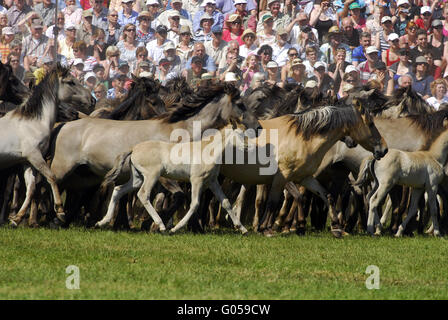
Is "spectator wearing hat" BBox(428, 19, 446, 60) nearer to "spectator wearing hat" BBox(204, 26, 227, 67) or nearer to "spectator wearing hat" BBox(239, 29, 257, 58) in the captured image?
"spectator wearing hat" BBox(239, 29, 257, 58)

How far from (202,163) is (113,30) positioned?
8.89m

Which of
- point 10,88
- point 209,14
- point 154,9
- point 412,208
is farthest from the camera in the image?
point 154,9

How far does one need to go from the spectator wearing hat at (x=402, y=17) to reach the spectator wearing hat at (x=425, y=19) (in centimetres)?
23

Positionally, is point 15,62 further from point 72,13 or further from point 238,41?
point 238,41

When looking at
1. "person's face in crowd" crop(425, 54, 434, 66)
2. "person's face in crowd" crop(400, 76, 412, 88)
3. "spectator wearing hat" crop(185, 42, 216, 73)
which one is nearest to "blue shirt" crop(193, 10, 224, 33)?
"spectator wearing hat" crop(185, 42, 216, 73)

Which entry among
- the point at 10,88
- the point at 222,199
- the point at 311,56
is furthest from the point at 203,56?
the point at 222,199

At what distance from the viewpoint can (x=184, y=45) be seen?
19.9m

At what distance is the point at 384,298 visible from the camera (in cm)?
788

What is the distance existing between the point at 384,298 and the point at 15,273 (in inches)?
132

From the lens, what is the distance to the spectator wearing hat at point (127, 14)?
20.7 meters

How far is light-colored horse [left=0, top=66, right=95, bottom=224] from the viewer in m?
12.7

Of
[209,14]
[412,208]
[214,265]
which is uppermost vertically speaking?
[209,14]

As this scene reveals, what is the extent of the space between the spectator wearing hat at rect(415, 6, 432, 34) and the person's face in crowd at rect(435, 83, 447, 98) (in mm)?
2276
